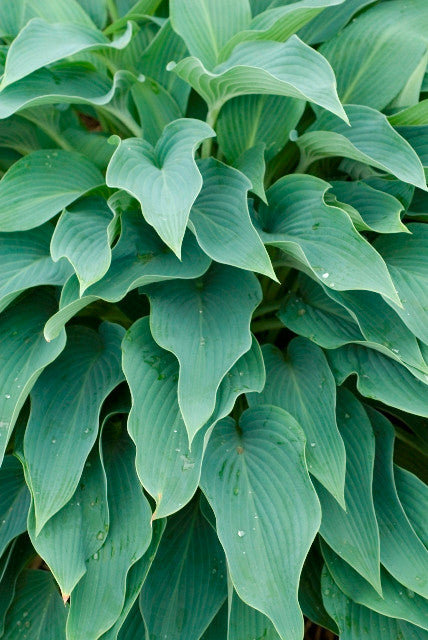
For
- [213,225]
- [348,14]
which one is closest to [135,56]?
[348,14]

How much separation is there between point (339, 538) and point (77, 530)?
497 millimetres

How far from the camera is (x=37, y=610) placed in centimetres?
149

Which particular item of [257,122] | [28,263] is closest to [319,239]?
[257,122]

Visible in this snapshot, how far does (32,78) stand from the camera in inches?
59.1

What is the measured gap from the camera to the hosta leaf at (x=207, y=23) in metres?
1.60

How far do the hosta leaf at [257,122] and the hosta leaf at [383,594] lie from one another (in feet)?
3.01

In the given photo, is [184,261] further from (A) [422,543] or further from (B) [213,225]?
(A) [422,543]

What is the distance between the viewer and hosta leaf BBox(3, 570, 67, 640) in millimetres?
1458

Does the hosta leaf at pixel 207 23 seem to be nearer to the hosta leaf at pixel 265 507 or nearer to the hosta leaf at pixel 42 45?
the hosta leaf at pixel 42 45

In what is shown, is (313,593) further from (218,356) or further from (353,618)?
(218,356)

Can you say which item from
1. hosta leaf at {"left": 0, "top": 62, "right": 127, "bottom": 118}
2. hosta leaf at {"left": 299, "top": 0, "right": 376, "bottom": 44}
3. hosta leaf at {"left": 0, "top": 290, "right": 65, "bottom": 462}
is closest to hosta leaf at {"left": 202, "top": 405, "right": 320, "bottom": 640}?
hosta leaf at {"left": 0, "top": 290, "right": 65, "bottom": 462}

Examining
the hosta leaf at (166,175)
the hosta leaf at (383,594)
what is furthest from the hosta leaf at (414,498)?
the hosta leaf at (166,175)

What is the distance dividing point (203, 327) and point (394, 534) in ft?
1.81

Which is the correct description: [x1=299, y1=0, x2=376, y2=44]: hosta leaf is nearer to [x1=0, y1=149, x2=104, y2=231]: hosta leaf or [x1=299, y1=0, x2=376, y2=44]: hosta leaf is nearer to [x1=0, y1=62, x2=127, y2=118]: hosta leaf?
[x1=0, y1=62, x2=127, y2=118]: hosta leaf
